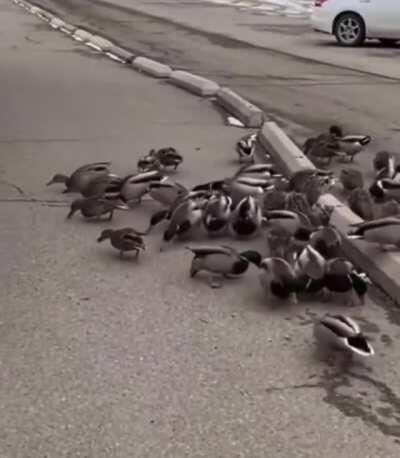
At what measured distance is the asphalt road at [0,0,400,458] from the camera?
4203mm

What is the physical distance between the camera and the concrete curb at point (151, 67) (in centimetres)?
1620

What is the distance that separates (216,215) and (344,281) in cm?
142

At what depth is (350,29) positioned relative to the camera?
22.8 meters

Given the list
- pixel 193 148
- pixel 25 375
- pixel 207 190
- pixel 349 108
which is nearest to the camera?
pixel 25 375

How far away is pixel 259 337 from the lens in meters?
5.27

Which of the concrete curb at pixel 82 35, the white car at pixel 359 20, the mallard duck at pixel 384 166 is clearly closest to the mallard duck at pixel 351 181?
the mallard duck at pixel 384 166

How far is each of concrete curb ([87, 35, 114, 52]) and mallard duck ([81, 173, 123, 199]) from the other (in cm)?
1275

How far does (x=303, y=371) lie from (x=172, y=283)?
4.89 ft

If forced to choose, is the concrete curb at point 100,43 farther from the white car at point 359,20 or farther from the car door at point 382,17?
the car door at point 382,17

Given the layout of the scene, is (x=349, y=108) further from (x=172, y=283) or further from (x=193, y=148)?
(x=172, y=283)

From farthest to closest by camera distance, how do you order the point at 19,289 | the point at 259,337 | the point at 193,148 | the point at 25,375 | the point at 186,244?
the point at 193,148 → the point at 186,244 → the point at 19,289 → the point at 259,337 → the point at 25,375

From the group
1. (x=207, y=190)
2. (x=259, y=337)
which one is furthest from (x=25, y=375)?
(x=207, y=190)

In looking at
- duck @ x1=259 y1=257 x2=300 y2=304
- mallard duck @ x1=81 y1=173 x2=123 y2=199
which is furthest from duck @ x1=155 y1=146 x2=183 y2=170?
duck @ x1=259 y1=257 x2=300 y2=304

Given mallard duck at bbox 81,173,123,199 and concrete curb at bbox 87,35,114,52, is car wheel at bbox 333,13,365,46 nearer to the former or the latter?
concrete curb at bbox 87,35,114,52
